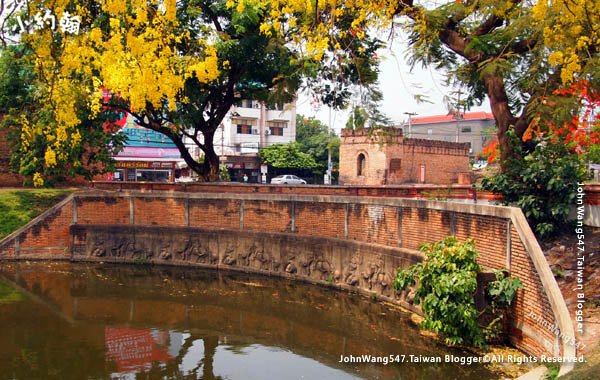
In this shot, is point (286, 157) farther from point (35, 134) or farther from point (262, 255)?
point (262, 255)

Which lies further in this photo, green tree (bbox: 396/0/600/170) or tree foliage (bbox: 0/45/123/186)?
tree foliage (bbox: 0/45/123/186)

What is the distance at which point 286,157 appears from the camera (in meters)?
45.2

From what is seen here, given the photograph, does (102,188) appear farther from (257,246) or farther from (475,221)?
(475,221)

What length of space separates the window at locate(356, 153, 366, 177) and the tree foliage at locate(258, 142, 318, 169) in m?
7.19

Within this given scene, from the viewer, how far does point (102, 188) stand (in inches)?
885

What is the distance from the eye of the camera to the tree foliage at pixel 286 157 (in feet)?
148

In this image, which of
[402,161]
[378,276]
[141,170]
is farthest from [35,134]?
[402,161]

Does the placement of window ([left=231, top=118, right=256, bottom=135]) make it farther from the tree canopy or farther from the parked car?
the tree canopy

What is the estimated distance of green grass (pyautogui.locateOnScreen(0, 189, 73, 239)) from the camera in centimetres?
1950

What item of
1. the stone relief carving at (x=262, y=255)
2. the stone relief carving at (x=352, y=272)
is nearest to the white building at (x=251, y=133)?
the stone relief carving at (x=262, y=255)

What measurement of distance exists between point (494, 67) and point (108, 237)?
14.0 meters

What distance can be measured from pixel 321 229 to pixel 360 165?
79.5ft

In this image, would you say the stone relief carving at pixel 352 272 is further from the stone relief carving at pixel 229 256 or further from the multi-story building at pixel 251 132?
the multi-story building at pixel 251 132

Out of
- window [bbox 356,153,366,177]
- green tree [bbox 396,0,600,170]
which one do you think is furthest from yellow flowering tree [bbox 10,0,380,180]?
window [bbox 356,153,366,177]
